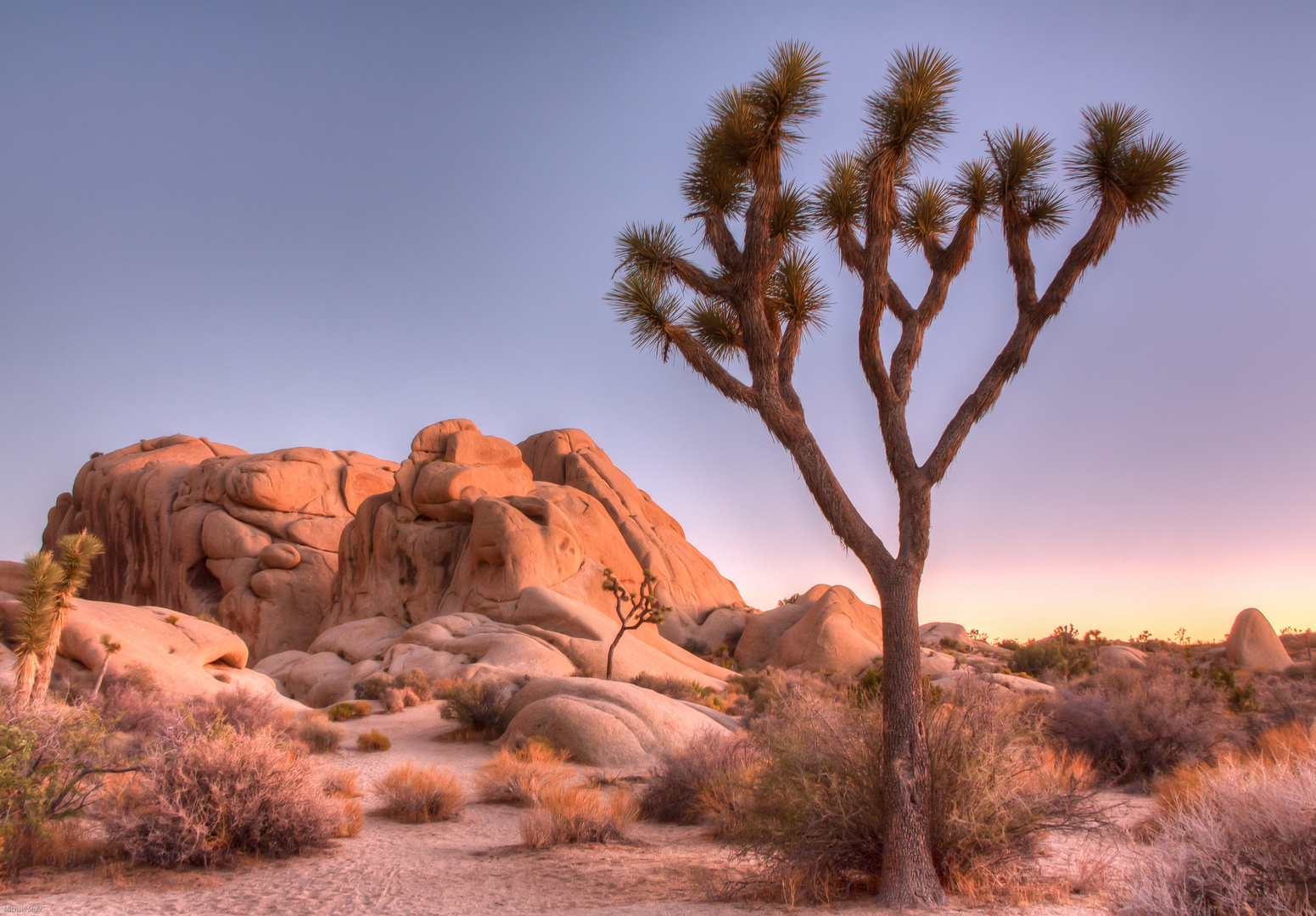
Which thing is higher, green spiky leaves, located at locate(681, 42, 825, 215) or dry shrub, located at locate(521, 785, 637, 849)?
green spiky leaves, located at locate(681, 42, 825, 215)

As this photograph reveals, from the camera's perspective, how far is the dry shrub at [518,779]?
401 inches

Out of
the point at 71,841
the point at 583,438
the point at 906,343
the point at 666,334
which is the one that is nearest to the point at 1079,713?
the point at 906,343

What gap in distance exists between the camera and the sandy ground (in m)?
5.92

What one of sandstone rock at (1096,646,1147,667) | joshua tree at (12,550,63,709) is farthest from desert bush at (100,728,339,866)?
sandstone rock at (1096,646,1147,667)

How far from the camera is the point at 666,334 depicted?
8352 millimetres

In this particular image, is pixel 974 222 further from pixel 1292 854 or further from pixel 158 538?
pixel 158 538

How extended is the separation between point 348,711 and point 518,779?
950 centimetres

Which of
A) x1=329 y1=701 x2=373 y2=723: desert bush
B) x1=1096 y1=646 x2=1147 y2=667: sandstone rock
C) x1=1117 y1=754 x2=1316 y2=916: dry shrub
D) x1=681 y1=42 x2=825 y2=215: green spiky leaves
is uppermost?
x1=681 y1=42 x2=825 y2=215: green spiky leaves

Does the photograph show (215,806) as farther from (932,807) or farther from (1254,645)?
(1254,645)

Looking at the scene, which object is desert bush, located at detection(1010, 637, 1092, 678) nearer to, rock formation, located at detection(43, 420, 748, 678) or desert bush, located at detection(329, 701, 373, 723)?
rock formation, located at detection(43, 420, 748, 678)

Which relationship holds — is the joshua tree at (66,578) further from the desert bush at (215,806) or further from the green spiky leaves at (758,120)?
the green spiky leaves at (758,120)

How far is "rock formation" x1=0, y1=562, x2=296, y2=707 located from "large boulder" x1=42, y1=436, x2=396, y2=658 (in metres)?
18.0

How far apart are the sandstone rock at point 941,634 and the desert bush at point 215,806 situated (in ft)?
128

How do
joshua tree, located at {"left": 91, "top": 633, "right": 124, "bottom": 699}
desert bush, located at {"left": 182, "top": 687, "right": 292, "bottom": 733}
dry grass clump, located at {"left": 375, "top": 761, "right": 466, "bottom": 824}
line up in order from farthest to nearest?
1. joshua tree, located at {"left": 91, "top": 633, "right": 124, "bottom": 699}
2. desert bush, located at {"left": 182, "top": 687, "right": 292, "bottom": 733}
3. dry grass clump, located at {"left": 375, "top": 761, "right": 466, "bottom": 824}
